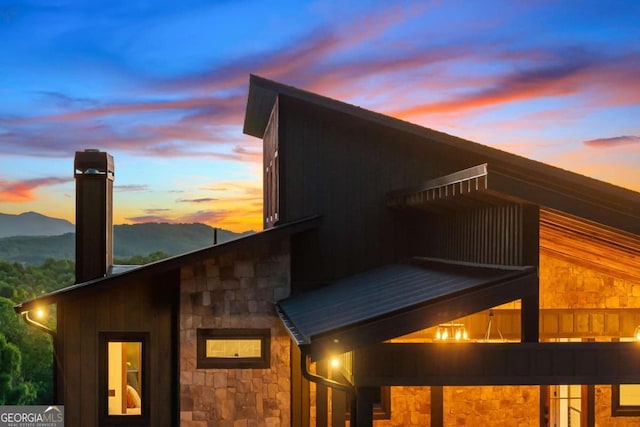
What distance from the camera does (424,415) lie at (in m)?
13.6

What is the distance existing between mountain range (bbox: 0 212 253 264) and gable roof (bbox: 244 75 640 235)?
71.9 m

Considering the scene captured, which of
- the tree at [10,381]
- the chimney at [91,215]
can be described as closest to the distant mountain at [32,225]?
the tree at [10,381]

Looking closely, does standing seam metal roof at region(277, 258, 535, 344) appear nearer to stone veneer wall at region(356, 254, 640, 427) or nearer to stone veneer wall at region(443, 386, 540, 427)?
stone veneer wall at region(356, 254, 640, 427)

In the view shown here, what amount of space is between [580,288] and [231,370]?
7146 millimetres

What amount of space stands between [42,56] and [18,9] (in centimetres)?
501

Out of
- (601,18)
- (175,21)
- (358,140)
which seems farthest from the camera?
(175,21)

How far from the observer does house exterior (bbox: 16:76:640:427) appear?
7.91 meters

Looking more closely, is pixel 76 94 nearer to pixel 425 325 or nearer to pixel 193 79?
pixel 193 79

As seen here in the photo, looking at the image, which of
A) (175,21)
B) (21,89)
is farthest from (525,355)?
(21,89)

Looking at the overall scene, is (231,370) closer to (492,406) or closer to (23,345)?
(492,406)

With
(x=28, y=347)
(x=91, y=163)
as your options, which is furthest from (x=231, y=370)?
(x=28, y=347)

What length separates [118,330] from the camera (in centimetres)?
1171

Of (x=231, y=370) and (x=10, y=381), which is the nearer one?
(x=231, y=370)

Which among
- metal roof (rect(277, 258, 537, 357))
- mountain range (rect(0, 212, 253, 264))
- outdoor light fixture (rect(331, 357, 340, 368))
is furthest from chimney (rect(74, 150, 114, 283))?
mountain range (rect(0, 212, 253, 264))
